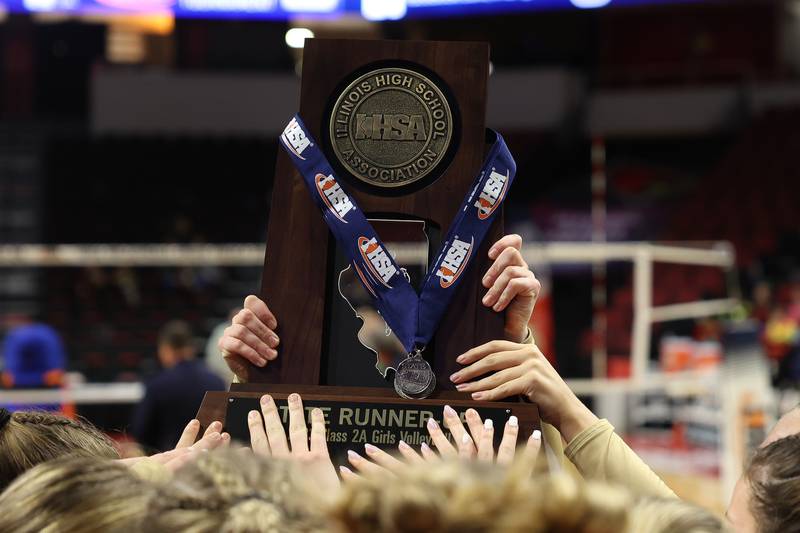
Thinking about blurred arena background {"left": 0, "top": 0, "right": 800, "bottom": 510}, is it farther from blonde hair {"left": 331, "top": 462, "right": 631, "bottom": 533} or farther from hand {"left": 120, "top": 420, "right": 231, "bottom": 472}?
blonde hair {"left": 331, "top": 462, "right": 631, "bottom": 533}

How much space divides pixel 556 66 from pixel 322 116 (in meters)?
12.0

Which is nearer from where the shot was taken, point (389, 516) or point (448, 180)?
point (389, 516)

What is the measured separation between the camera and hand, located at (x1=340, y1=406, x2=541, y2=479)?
1.24 m

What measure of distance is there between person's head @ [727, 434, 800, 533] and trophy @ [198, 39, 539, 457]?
386mm

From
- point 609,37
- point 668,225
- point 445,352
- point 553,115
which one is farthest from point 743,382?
point 609,37

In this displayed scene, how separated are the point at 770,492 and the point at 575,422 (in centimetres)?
29

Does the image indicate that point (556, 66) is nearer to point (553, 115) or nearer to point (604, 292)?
point (553, 115)

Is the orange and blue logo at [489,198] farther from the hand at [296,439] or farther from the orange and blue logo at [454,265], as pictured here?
the hand at [296,439]

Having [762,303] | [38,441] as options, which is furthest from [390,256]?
[762,303]

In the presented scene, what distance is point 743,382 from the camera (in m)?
4.94

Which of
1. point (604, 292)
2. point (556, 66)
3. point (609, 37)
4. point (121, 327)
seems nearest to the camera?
point (121, 327)

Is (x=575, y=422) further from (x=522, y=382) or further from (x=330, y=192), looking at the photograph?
(x=330, y=192)

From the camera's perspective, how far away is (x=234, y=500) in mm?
790

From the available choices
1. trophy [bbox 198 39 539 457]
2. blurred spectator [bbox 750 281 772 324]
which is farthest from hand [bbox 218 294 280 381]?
blurred spectator [bbox 750 281 772 324]
